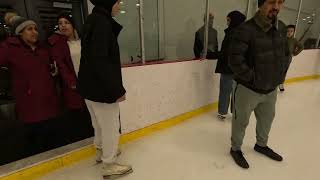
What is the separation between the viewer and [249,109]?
1865mm

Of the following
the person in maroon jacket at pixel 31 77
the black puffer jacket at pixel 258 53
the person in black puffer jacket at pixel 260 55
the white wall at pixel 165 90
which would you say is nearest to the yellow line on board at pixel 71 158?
the white wall at pixel 165 90

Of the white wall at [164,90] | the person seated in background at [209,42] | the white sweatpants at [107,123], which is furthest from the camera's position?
the person seated in background at [209,42]

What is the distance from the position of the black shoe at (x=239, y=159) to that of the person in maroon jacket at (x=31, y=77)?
63.1 inches

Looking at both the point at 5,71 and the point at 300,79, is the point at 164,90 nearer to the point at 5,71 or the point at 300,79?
the point at 5,71

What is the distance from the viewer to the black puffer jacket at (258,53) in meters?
1.70

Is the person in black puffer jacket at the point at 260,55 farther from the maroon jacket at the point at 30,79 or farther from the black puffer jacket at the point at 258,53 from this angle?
the maroon jacket at the point at 30,79

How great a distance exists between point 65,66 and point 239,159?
169cm

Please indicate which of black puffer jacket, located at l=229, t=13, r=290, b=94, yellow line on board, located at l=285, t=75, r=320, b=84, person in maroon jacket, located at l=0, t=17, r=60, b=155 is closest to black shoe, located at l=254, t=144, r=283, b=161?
black puffer jacket, located at l=229, t=13, r=290, b=94

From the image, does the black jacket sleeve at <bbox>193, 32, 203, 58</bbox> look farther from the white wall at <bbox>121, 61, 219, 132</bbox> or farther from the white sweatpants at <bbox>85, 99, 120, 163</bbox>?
the white sweatpants at <bbox>85, 99, 120, 163</bbox>

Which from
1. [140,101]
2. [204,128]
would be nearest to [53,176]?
[140,101]

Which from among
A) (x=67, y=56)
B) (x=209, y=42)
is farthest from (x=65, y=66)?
(x=209, y=42)

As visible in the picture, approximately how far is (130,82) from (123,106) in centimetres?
26

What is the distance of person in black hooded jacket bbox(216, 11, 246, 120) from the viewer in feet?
8.39

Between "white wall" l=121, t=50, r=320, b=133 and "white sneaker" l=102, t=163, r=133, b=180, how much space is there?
620 mm
